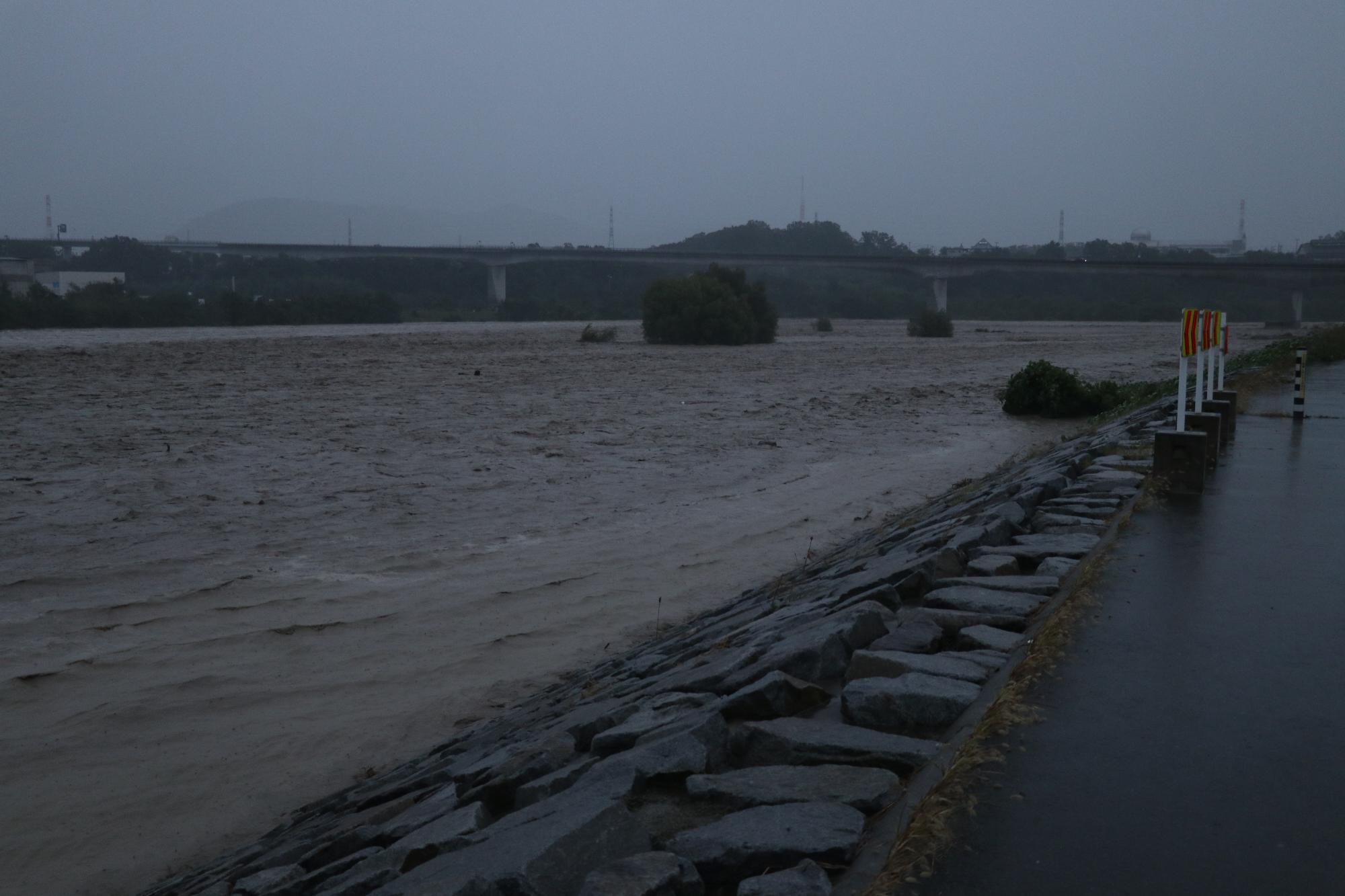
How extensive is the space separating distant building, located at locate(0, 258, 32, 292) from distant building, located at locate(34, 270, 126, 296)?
883 mm

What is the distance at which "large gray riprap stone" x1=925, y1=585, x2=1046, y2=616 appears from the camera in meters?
5.69

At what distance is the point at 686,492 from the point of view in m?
15.4

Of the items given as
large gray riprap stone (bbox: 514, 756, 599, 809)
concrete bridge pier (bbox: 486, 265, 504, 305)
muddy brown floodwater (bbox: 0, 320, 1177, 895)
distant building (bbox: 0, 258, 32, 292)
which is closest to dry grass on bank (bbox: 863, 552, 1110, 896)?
large gray riprap stone (bbox: 514, 756, 599, 809)

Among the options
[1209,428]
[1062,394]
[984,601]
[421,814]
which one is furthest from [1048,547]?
[1062,394]

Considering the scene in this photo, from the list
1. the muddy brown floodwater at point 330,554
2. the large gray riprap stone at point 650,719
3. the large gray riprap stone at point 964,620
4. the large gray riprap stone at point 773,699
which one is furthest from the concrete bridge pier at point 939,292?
the large gray riprap stone at point 773,699

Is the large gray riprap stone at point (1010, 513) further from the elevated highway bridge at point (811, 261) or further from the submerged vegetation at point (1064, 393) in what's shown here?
the elevated highway bridge at point (811, 261)

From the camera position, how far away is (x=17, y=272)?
269 feet

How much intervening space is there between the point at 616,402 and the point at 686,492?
1180cm

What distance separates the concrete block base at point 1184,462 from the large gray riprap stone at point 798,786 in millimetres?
6589

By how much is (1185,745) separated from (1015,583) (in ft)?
6.76

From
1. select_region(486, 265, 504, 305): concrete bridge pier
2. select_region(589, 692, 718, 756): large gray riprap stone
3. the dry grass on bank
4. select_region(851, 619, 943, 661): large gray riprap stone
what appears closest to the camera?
the dry grass on bank

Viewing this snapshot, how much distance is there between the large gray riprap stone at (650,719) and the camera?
4781 mm

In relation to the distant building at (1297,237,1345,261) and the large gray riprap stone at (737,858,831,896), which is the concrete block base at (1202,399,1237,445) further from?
the distant building at (1297,237,1345,261)

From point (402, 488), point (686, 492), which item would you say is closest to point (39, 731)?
point (402, 488)
